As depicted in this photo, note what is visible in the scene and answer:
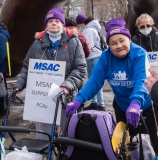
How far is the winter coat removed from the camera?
6182mm

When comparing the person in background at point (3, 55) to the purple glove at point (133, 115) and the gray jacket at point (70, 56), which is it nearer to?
the gray jacket at point (70, 56)

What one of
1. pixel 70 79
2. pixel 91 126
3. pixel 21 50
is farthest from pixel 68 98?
pixel 21 50

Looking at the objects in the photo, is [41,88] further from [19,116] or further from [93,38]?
[93,38]

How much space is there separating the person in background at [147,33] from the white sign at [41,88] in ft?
5.62

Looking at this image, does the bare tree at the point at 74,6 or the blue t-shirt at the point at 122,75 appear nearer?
the blue t-shirt at the point at 122,75

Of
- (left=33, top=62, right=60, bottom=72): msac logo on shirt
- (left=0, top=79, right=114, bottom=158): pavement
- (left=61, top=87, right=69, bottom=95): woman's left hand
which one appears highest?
(left=33, top=62, right=60, bottom=72): msac logo on shirt

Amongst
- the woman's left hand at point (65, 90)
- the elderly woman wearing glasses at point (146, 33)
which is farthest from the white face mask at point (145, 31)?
the woman's left hand at point (65, 90)

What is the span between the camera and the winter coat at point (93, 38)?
618 cm

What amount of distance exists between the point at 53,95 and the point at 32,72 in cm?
57

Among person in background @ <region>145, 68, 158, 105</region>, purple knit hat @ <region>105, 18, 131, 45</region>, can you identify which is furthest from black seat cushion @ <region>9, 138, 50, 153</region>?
person in background @ <region>145, 68, 158, 105</region>

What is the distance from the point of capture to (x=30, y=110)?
12.1ft

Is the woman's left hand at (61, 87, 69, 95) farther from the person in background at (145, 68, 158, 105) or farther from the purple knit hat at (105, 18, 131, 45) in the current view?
the person in background at (145, 68, 158, 105)

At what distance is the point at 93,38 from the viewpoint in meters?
6.24

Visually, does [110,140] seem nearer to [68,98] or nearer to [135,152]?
[135,152]
